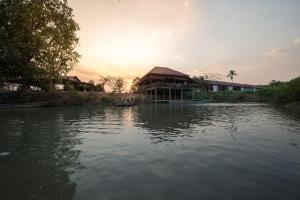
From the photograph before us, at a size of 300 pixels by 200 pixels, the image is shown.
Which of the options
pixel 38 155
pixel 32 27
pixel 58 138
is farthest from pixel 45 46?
pixel 38 155

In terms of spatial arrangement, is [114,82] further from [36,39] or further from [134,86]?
[36,39]

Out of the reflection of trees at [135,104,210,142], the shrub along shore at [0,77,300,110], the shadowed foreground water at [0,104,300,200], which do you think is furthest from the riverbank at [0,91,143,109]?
the shadowed foreground water at [0,104,300,200]

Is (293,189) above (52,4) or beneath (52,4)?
beneath

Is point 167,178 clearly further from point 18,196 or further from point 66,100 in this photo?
point 66,100

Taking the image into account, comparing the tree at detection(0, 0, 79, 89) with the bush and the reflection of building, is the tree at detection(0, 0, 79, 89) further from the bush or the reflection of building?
the bush

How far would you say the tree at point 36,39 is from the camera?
20078mm

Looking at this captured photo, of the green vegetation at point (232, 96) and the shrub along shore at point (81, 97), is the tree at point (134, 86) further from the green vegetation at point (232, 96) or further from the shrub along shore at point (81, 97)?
the green vegetation at point (232, 96)

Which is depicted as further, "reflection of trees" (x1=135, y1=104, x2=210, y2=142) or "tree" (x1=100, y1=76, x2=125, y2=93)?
"tree" (x1=100, y1=76, x2=125, y2=93)

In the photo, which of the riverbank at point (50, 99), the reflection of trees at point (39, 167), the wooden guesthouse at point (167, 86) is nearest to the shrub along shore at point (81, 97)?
the riverbank at point (50, 99)

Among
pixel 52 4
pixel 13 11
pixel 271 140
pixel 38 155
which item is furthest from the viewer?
pixel 52 4

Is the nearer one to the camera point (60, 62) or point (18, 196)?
point (18, 196)

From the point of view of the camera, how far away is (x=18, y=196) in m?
3.94

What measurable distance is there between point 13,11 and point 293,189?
24155mm

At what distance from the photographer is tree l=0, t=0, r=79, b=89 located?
2008 cm
